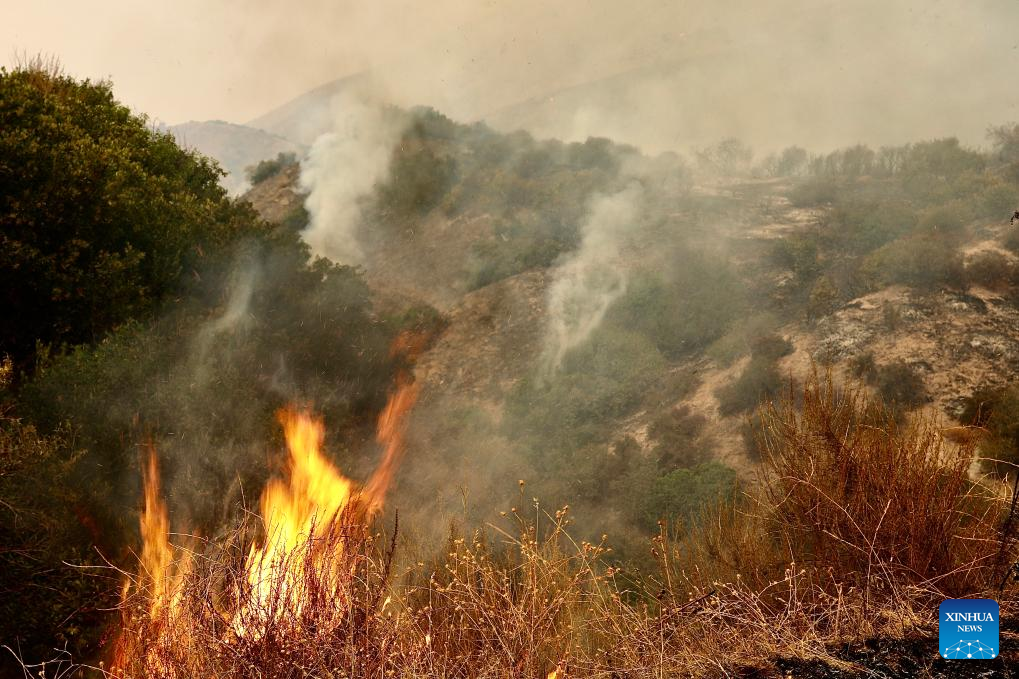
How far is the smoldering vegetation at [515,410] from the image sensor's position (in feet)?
13.6

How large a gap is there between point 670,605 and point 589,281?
55.0 feet

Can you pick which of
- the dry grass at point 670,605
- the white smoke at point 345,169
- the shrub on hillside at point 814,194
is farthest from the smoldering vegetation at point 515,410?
the white smoke at point 345,169

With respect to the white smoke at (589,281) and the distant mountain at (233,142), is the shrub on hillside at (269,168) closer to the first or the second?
the white smoke at (589,281)

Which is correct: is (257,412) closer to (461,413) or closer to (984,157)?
(461,413)

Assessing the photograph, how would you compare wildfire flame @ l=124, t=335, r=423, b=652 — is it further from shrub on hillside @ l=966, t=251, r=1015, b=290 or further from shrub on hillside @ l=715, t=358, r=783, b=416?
shrub on hillside @ l=966, t=251, r=1015, b=290

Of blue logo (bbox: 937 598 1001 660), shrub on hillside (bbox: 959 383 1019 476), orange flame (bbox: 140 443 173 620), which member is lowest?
shrub on hillside (bbox: 959 383 1019 476)

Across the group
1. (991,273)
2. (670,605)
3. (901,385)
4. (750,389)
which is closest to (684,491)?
(750,389)

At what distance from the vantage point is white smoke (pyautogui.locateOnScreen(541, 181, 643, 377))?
18.1 m

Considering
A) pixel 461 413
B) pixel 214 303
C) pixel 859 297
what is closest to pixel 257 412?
pixel 214 303

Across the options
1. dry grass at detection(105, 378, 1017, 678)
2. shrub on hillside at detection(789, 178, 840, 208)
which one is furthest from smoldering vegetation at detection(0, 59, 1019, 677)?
shrub on hillside at detection(789, 178, 840, 208)

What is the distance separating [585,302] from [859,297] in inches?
287

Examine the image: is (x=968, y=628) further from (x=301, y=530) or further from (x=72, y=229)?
(x=72, y=229)

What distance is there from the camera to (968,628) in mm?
3773

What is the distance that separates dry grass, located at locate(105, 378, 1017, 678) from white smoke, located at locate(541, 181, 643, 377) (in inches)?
464
